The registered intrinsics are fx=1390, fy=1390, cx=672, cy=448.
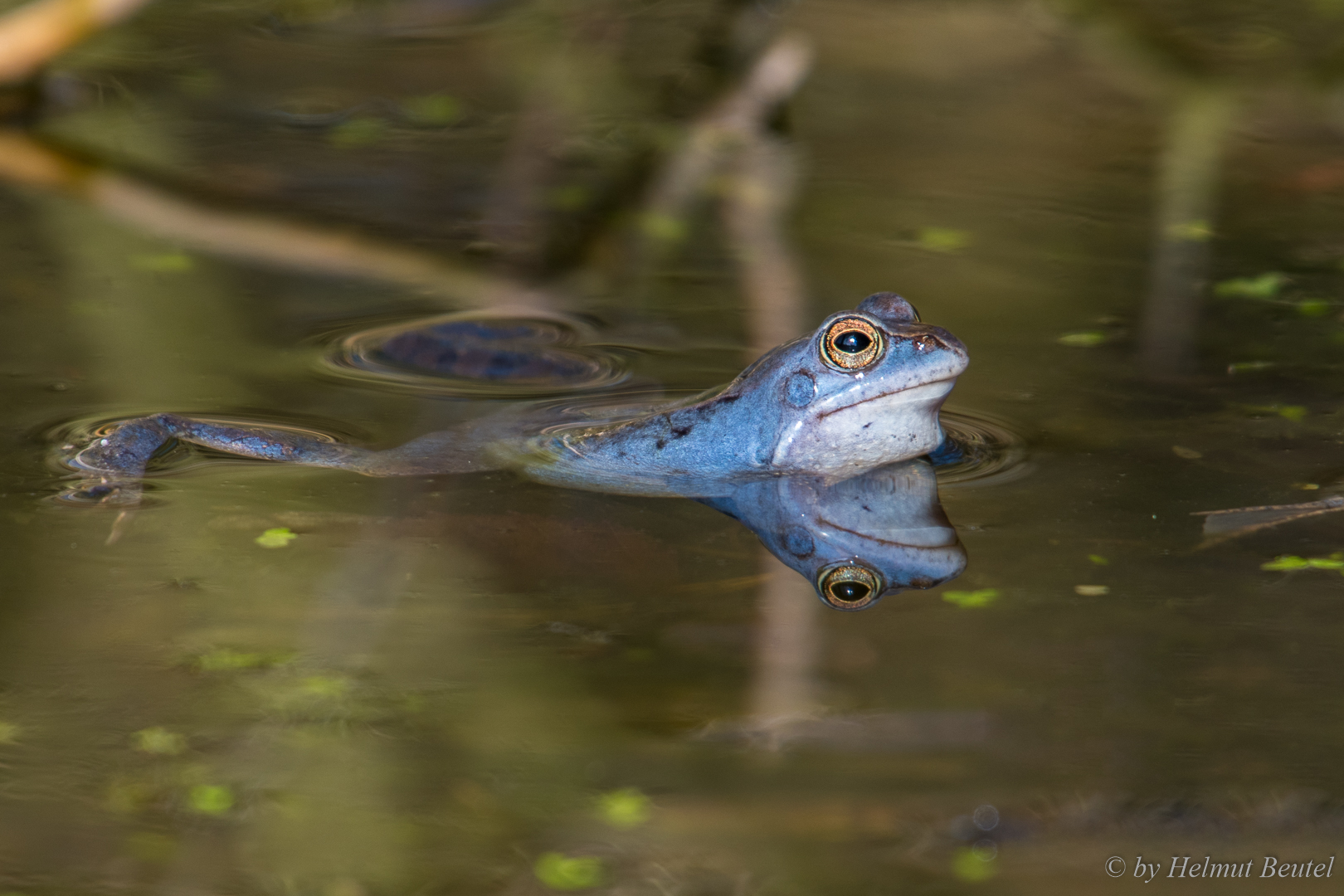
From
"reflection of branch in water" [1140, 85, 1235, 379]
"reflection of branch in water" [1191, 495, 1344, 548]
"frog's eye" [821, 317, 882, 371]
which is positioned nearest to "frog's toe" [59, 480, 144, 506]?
"frog's eye" [821, 317, 882, 371]

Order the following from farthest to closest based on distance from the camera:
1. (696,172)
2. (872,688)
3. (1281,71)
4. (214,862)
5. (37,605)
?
1. (1281,71)
2. (696,172)
3. (37,605)
4. (872,688)
5. (214,862)

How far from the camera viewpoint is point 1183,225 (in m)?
7.79

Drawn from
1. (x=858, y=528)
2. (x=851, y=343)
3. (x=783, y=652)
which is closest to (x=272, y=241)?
(x=851, y=343)

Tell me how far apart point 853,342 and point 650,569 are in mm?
1134

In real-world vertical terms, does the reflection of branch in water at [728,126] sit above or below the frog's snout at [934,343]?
above

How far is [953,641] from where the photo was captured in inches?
159

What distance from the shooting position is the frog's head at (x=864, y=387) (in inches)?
190

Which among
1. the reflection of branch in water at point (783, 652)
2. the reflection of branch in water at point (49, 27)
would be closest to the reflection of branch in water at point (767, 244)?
the reflection of branch in water at point (783, 652)

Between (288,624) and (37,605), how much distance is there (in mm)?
757

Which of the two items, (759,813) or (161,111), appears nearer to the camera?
(759,813)

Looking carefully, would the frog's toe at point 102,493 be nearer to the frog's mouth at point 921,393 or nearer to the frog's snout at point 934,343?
Answer: the frog's mouth at point 921,393

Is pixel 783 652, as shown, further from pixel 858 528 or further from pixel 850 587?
pixel 858 528

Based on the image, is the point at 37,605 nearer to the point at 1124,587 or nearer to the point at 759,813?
the point at 759,813

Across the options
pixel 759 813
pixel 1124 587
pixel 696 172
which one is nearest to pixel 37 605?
pixel 759 813
